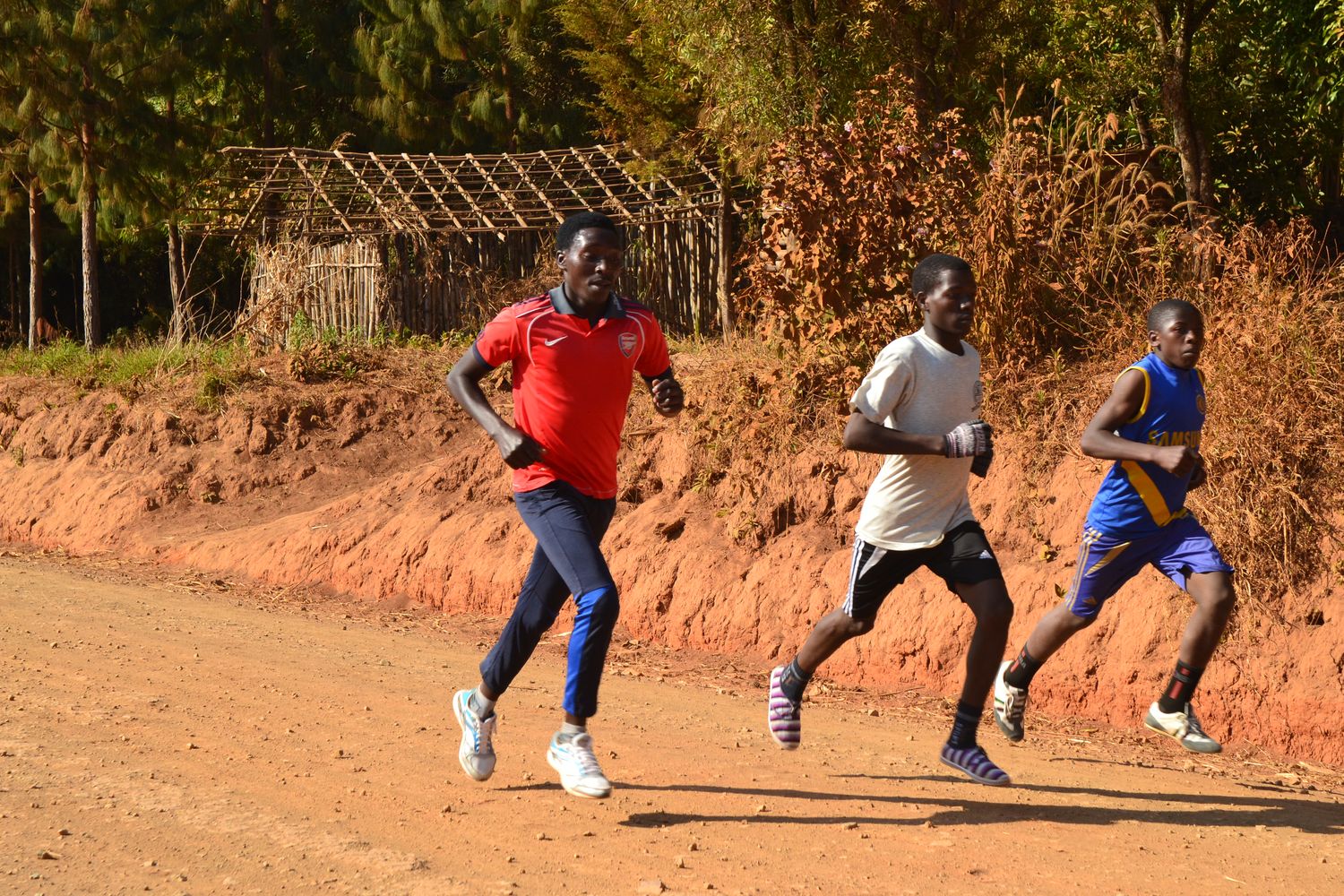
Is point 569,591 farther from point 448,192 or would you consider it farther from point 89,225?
point 89,225

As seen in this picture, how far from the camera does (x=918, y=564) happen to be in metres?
5.30

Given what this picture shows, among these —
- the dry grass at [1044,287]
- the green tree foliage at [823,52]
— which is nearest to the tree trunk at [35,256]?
the green tree foliage at [823,52]

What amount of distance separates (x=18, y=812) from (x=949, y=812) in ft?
10.9

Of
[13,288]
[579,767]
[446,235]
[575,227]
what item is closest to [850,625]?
[579,767]

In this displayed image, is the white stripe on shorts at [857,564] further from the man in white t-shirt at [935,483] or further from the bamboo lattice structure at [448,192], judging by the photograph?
the bamboo lattice structure at [448,192]

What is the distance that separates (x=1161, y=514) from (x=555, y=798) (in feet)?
8.61

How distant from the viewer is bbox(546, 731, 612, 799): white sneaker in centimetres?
482

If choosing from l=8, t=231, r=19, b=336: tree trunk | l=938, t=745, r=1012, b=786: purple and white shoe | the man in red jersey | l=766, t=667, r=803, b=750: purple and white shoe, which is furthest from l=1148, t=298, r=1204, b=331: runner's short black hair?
l=8, t=231, r=19, b=336: tree trunk

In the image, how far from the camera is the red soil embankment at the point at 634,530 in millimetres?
7203

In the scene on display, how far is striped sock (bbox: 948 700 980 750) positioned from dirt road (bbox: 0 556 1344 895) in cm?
21

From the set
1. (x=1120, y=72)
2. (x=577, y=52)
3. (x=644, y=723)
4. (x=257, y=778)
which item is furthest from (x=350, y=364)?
(x=257, y=778)

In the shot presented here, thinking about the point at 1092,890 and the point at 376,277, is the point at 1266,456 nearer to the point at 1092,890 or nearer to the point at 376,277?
the point at 1092,890

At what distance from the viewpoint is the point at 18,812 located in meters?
4.72

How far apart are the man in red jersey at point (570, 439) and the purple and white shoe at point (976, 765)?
55.2 inches
